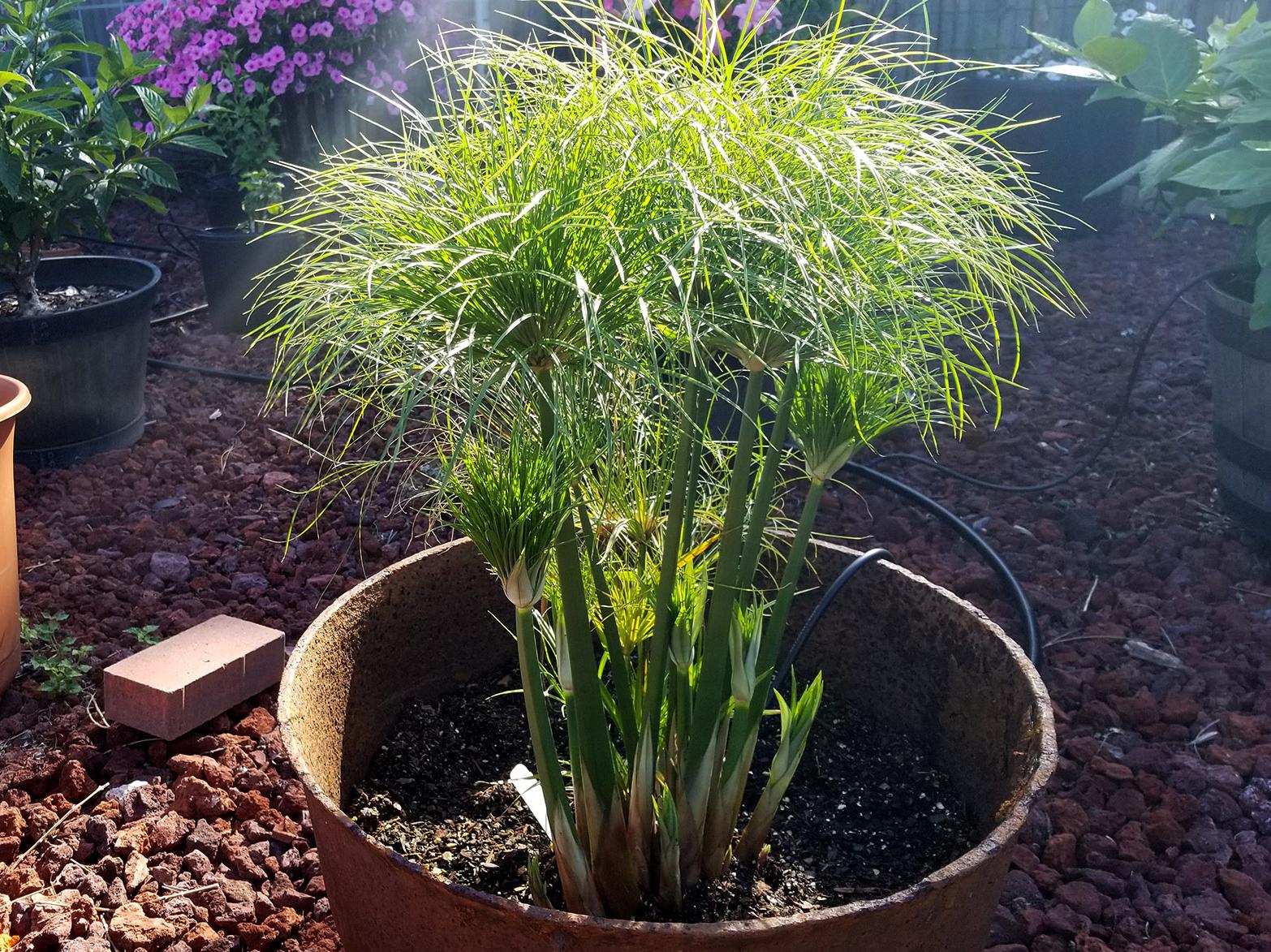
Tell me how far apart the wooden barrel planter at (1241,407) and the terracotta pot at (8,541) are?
2.60 metres

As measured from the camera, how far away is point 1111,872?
176 centimetres

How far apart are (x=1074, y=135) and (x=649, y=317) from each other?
446cm

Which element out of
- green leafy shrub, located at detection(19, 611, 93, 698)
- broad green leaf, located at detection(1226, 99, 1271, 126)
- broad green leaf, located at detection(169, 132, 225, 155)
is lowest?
green leafy shrub, located at detection(19, 611, 93, 698)

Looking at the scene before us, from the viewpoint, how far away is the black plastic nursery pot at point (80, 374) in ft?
9.80

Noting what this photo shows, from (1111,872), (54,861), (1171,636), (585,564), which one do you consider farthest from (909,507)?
(54,861)

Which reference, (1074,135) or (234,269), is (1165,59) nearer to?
(1074,135)

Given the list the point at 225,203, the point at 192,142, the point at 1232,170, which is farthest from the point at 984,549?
the point at 225,203

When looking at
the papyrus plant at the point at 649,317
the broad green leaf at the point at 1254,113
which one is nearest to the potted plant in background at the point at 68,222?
the papyrus plant at the point at 649,317

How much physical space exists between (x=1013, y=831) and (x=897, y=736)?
0.55 metres

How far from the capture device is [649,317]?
891mm

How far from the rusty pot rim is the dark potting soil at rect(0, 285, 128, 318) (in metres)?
1.09

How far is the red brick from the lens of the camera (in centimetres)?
192

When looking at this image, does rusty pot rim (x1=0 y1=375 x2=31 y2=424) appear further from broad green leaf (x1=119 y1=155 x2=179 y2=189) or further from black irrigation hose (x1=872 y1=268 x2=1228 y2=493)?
black irrigation hose (x1=872 y1=268 x2=1228 y2=493)

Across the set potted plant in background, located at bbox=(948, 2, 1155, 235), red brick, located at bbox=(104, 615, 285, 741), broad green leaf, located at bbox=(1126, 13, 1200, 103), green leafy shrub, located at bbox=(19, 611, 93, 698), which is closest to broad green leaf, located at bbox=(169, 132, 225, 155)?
green leafy shrub, located at bbox=(19, 611, 93, 698)
